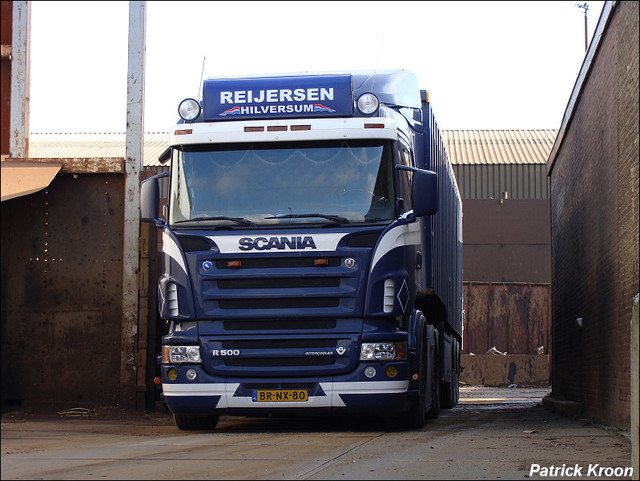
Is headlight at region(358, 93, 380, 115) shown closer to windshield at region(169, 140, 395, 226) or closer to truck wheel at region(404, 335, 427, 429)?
windshield at region(169, 140, 395, 226)

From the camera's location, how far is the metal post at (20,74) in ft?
40.1

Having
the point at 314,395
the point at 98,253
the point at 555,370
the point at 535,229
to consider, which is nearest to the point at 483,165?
the point at 535,229

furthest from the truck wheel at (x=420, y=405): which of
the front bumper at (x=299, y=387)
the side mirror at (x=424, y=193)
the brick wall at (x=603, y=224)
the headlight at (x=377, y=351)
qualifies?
the brick wall at (x=603, y=224)

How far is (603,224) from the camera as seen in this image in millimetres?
12438

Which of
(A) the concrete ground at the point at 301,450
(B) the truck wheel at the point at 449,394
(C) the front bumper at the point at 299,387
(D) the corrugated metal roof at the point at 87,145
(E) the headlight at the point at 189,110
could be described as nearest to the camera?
(A) the concrete ground at the point at 301,450

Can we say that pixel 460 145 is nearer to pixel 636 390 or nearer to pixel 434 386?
pixel 434 386

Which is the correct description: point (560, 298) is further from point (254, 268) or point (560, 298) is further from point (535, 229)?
point (535, 229)

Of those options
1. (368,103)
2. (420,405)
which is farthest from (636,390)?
(368,103)

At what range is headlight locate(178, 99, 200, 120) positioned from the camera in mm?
10266

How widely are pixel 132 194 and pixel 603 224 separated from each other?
6.32 metres

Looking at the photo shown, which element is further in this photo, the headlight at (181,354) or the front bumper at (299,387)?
the headlight at (181,354)

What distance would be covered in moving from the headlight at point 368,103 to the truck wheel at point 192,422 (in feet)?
12.5

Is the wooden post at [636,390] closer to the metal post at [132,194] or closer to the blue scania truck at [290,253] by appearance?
the blue scania truck at [290,253]

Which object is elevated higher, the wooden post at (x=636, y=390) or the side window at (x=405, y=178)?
the side window at (x=405, y=178)
